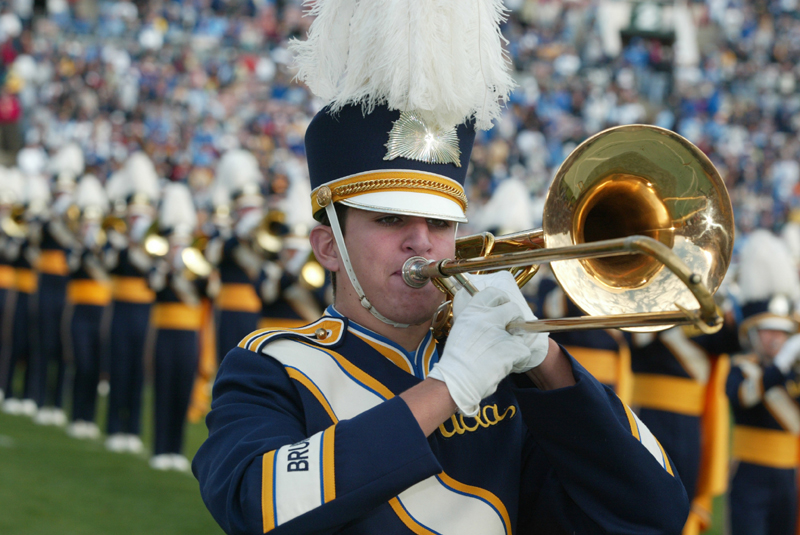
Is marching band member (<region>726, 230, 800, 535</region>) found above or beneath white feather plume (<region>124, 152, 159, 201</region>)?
beneath

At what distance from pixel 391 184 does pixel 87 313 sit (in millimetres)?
8536

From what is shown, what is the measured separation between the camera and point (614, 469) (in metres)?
1.91

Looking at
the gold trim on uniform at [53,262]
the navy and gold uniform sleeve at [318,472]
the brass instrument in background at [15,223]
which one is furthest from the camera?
the brass instrument in background at [15,223]

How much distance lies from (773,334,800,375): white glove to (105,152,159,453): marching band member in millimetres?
5493

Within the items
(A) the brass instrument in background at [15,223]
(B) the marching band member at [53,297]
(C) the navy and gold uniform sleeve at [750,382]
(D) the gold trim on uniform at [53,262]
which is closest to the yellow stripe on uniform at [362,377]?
→ (C) the navy and gold uniform sleeve at [750,382]

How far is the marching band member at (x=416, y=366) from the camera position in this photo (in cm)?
178

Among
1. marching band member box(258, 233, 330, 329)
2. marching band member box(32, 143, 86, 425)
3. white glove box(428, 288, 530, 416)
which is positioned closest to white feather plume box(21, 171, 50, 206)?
marching band member box(32, 143, 86, 425)

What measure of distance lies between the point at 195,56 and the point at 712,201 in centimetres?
2136

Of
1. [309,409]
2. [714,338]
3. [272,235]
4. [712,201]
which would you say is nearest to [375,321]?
[309,409]

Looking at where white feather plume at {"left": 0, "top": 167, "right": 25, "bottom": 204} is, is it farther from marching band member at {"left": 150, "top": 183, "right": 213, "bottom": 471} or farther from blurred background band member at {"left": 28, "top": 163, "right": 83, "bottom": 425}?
marching band member at {"left": 150, "top": 183, "right": 213, "bottom": 471}

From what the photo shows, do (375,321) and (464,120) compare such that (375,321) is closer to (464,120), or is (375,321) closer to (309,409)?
(309,409)

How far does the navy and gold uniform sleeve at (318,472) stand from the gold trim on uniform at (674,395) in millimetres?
4652

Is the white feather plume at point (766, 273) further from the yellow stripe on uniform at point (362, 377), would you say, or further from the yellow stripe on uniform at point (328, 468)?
the yellow stripe on uniform at point (328, 468)

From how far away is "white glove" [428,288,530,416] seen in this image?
1757 mm
